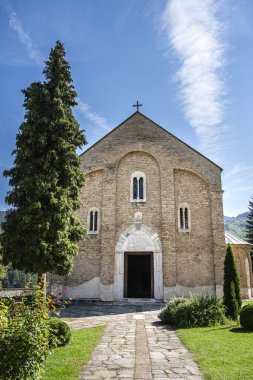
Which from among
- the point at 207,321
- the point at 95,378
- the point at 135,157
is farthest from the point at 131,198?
the point at 95,378

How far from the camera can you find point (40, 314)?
17.6 ft

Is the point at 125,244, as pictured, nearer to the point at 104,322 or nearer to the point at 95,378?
the point at 104,322

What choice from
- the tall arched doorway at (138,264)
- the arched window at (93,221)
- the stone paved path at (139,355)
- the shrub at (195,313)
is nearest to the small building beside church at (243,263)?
the tall arched doorway at (138,264)

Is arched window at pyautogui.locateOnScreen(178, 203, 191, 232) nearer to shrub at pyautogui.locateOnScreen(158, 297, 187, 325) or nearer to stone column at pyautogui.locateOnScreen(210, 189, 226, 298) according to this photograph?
stone column at pyautogui.locateOnScreen(210, 189, 226, 298)

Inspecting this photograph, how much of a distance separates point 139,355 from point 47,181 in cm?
763

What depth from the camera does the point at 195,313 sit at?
39.6ft

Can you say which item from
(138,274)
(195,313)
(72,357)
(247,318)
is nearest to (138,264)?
(138,274)

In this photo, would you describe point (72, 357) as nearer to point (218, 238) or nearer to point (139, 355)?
point (139, 355)

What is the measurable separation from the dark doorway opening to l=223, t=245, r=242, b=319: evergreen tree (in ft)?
22.4

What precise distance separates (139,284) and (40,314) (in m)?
15.8

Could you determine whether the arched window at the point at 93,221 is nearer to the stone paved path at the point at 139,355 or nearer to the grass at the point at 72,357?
the stone paved path at the point at 139,355

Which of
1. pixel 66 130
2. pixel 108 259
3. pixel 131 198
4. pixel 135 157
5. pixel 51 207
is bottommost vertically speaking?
pixel 108 259

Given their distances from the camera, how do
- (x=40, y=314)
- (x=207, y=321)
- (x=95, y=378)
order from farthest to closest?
(x=207, y=321)
(x=95, y=378)
(x=40, y=314)

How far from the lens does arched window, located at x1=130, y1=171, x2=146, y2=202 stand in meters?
21.0
